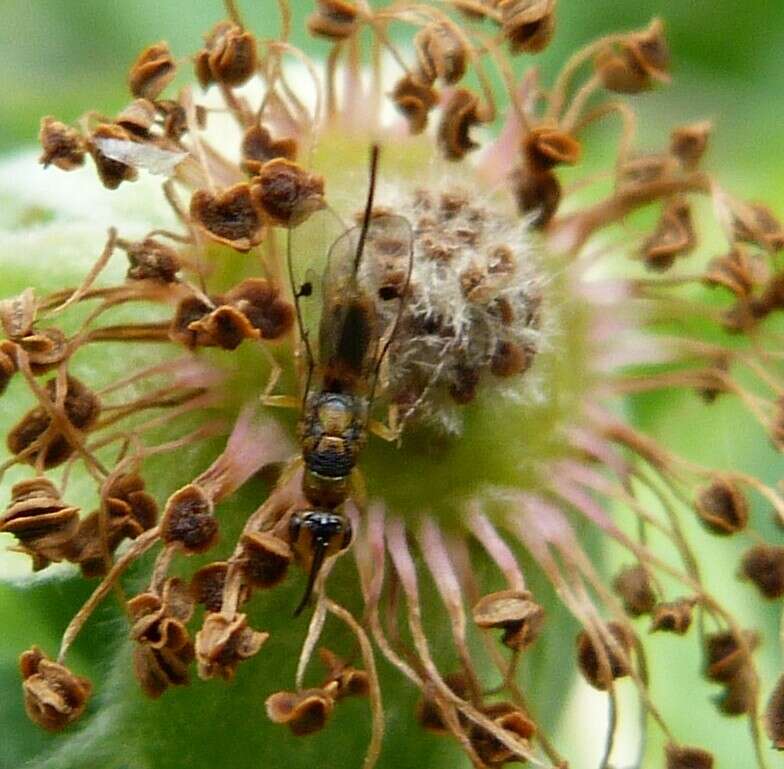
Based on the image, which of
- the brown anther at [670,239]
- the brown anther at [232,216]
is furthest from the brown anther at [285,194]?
the brown anther at [670,239]

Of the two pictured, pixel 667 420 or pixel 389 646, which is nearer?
pixel 389 646

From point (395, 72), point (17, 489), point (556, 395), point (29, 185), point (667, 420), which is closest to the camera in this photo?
point (17, 489)

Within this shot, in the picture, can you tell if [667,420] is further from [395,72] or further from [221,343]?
[221,343]

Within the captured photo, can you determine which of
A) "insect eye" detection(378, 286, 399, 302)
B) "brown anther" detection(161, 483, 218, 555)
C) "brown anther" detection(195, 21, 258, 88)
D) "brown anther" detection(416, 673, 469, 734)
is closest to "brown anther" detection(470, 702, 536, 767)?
"brown anther" detection(416, 673, 469, 734)

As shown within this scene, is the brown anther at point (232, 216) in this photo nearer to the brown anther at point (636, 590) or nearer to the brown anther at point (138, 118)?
the brown anther at point (138, 118)

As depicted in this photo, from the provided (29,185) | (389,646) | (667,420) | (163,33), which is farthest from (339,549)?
(163,33)

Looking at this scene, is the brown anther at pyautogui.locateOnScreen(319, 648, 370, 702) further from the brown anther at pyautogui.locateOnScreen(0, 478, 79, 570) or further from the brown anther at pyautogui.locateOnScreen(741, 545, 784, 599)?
the brown anther at pyautogui.locateOnScreen(741, 545, 784, 599)
